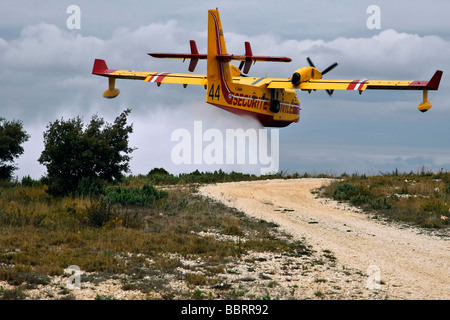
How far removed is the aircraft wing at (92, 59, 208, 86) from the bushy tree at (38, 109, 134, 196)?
6.98 m

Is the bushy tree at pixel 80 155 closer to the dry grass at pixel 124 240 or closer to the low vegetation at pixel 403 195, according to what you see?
the dry grass at pixel 124 240

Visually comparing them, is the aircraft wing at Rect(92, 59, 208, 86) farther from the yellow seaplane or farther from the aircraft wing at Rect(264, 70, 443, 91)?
the aircraft wing at Rect(264, 70, 443, 91)

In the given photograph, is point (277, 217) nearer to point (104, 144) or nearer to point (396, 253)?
point (396, 253)

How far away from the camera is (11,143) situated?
35.1 metres

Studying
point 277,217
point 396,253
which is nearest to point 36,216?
point 277,217

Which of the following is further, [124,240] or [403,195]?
[403,195]

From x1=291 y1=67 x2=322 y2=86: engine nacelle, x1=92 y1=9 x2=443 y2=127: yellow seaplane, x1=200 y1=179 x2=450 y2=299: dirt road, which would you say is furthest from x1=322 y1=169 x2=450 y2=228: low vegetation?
x1=291 y1=67 x2=322 y2=86: engine nacelle

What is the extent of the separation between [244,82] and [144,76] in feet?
20.3

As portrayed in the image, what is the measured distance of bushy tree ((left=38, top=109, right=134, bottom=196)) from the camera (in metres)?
27.8

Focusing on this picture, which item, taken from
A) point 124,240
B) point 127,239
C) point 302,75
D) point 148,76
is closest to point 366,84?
point 302,75

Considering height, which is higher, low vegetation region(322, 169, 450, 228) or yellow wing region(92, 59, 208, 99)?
yellow wing region(92, 59, 208, 99)

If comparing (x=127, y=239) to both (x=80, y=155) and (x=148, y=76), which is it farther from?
(x=148, y=76)
